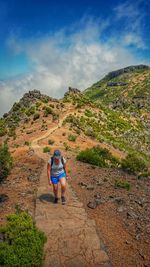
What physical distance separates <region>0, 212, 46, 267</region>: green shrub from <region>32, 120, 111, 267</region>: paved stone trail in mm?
311

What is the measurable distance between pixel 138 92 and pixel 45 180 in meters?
156

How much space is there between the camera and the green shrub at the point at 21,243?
7.41 m

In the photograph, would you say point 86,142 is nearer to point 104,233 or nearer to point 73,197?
point 73,197

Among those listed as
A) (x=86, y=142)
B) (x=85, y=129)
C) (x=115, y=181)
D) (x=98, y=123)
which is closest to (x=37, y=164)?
(x=115, y=181)

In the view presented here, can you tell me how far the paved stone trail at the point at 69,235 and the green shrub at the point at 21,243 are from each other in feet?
1.02

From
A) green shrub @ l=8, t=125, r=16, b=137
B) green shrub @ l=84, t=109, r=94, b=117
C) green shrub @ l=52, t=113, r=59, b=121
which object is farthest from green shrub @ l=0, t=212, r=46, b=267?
green shrub @ l=84, t=109, r=94, b=117

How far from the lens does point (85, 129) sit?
42969 mm

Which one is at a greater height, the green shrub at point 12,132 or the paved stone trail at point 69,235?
the green shrub at point 12,132

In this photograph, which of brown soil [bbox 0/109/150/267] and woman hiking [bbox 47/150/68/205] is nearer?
brown soil [bbox 0/109/150/267]

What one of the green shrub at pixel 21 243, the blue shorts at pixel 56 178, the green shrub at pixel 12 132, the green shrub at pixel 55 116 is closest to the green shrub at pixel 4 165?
the blue shorts at pixel 56 178

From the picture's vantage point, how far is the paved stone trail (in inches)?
302

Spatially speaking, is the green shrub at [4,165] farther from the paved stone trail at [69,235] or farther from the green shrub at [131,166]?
the green shrub at [131,166]

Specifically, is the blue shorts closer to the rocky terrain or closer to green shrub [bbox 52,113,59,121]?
the rocky terrain

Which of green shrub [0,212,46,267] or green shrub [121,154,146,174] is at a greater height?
green shrub [121,154,146,174]
